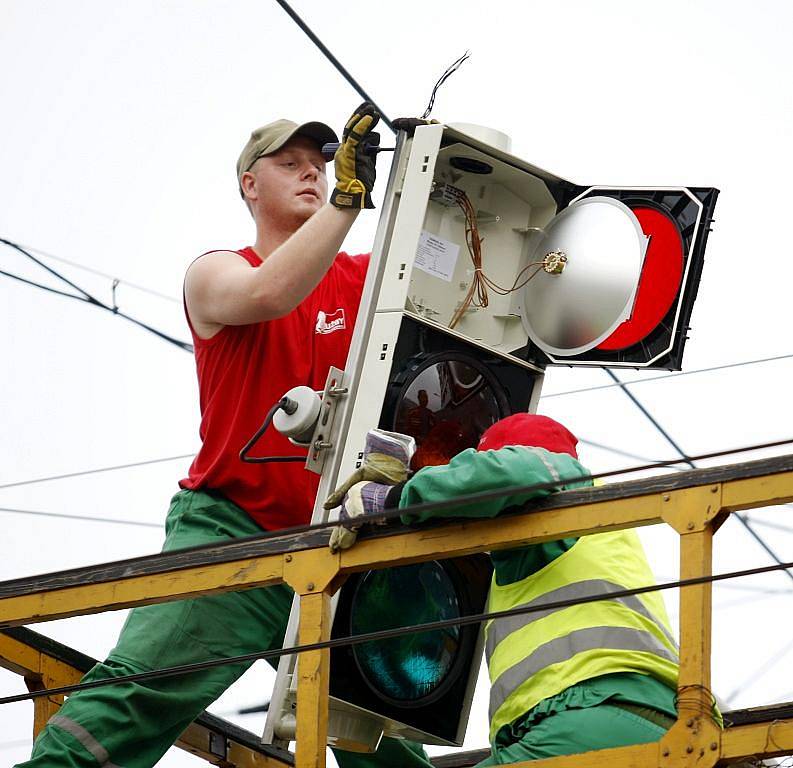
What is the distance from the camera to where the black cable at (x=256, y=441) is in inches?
200

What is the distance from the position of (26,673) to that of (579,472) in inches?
84.9

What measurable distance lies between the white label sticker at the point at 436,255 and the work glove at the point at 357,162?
32 centimetres

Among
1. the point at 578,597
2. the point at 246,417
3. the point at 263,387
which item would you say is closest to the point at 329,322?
the point at 263,387

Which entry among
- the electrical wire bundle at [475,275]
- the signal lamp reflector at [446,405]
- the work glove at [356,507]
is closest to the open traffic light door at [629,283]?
the electrical wire bundle at [475,275]

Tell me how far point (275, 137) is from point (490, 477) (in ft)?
6.78

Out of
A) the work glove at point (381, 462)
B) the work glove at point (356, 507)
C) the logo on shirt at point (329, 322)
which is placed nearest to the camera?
the work glove at point (356, 507)

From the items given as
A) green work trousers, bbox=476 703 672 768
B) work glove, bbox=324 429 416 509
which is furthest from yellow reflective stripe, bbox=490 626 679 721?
work glove, bbox=324 429 416 509

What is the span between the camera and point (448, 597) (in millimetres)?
5164

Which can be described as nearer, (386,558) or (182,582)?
(386,558)

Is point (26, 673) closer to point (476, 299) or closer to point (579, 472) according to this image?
point (476, 299)

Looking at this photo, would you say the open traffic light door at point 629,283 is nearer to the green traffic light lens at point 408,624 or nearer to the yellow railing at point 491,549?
the green traffic light lens at point 408,624

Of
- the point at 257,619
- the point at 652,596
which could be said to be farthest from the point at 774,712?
the point at 257,619

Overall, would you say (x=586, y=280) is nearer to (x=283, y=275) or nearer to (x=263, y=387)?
(x=283, y=275)

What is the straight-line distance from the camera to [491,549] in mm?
4211
